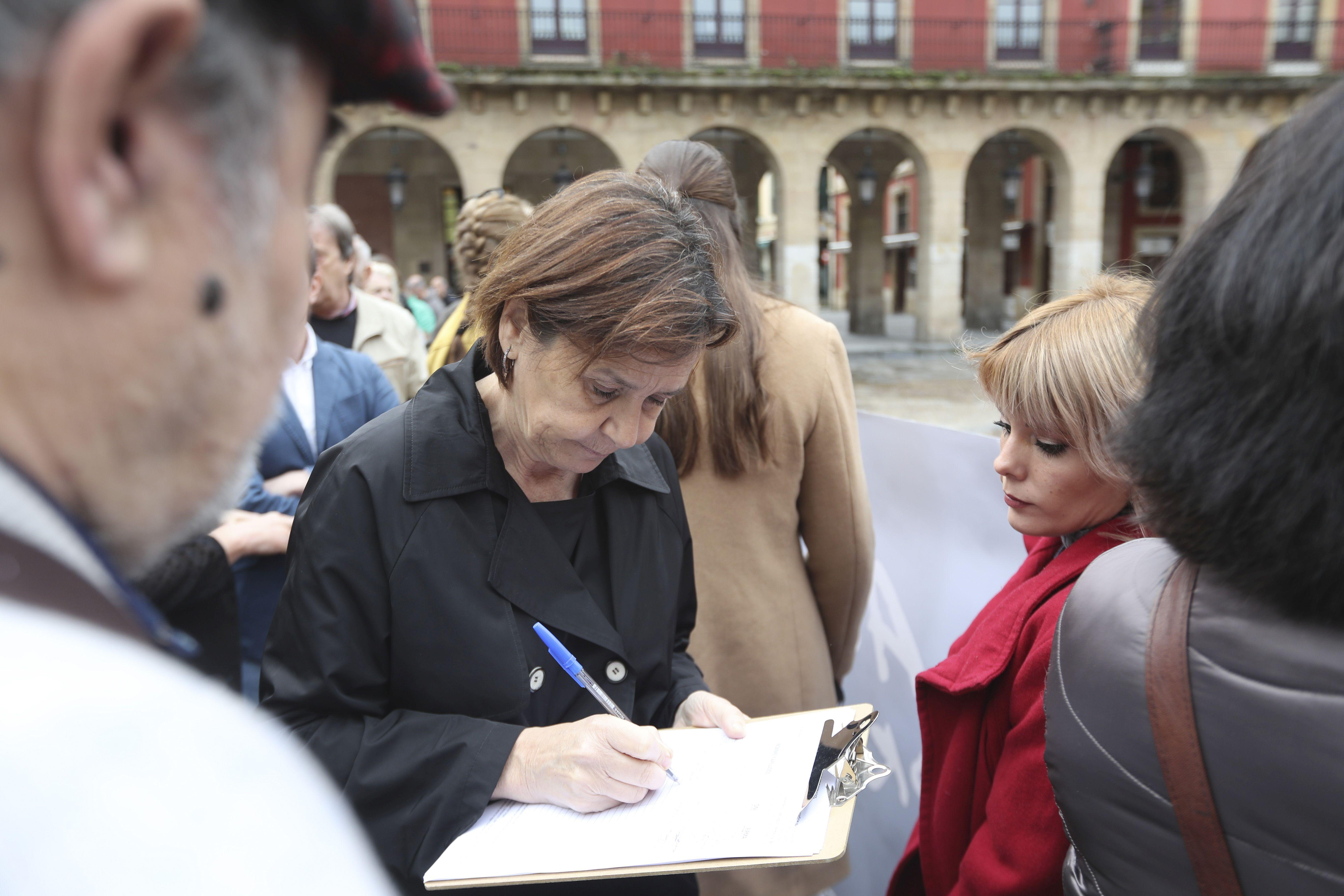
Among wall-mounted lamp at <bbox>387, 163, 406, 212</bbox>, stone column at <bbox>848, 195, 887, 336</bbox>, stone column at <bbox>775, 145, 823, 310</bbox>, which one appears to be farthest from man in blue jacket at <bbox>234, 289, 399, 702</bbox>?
stone column at <bbox>848, 195, 887, 336</bbox>

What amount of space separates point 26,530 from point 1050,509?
1.63 meters

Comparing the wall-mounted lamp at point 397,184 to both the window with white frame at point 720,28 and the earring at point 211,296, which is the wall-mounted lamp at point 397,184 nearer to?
the window with white frame at point 720,28

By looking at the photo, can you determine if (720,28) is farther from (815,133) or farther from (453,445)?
(453,445)

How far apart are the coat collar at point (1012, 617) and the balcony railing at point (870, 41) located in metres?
19.0

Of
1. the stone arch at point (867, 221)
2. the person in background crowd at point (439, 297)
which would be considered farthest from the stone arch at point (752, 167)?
the person in background crowd at point (439, 297)

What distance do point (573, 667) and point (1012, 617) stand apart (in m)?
0.78

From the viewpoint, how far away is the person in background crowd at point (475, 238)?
337 centimetres

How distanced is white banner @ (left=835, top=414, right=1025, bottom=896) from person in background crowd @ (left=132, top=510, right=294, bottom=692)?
181cm

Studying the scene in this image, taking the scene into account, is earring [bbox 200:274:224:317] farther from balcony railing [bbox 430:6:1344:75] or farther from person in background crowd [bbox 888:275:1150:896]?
balcony railing [bbox 430:6:1344:75]

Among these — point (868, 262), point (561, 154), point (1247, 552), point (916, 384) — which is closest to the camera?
point (1247, 552)

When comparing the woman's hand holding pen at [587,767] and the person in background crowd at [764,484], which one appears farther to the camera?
the person in background crowd at [764,484]

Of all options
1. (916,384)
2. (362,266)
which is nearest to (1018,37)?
(916,384)

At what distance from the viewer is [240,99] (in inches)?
20.0

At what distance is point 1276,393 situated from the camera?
2.60ft
